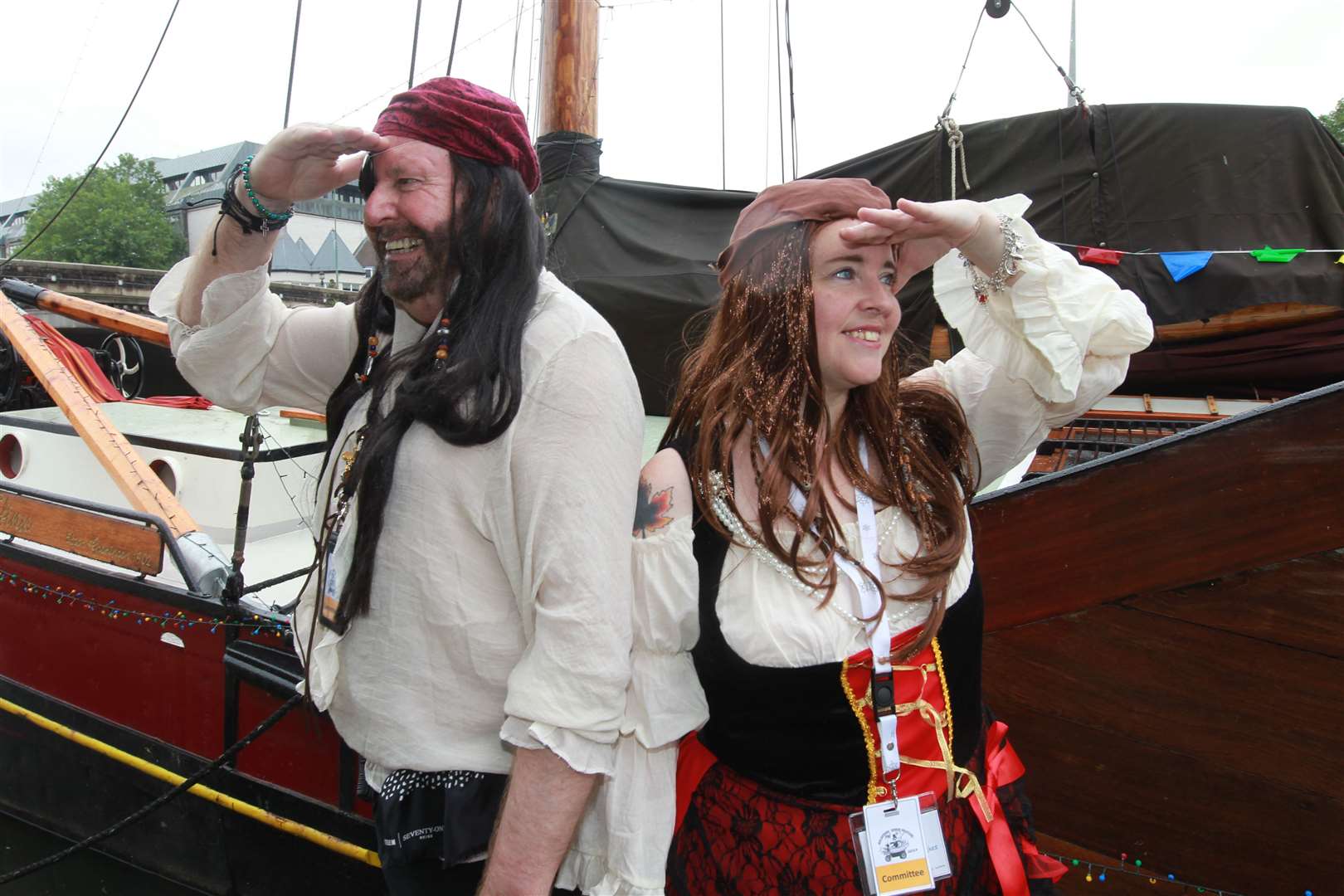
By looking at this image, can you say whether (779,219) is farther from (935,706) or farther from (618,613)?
(935,706)

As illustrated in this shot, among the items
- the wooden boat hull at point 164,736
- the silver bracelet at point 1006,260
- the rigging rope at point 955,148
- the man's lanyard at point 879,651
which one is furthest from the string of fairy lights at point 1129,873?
the rigging rope at point 955,148

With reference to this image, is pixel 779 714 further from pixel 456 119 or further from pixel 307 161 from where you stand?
pixel 307 161

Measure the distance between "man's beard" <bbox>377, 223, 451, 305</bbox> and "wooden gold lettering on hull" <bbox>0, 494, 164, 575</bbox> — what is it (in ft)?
7.01

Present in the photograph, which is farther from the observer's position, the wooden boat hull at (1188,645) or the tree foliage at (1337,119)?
the tree foliage at (1337,119)

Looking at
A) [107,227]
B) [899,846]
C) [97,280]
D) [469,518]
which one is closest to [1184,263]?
[899,846]

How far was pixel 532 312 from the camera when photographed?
1224 millimetres

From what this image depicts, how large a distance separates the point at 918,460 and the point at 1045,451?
1870mm

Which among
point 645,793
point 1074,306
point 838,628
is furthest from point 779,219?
point 645,793

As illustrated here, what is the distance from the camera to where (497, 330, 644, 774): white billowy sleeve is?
105 cm

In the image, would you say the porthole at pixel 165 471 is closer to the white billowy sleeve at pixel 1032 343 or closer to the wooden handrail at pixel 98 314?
the wooden handrail at pixel 98 314

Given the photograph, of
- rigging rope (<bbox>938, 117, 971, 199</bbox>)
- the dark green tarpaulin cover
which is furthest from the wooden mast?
rigging rope (<bbox>938, 117, 971, 199</bbox>)

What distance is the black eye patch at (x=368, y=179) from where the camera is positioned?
4.17 feet

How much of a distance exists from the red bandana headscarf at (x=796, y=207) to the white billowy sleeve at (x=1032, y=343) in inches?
11.4

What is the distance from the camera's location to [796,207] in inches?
52.4
